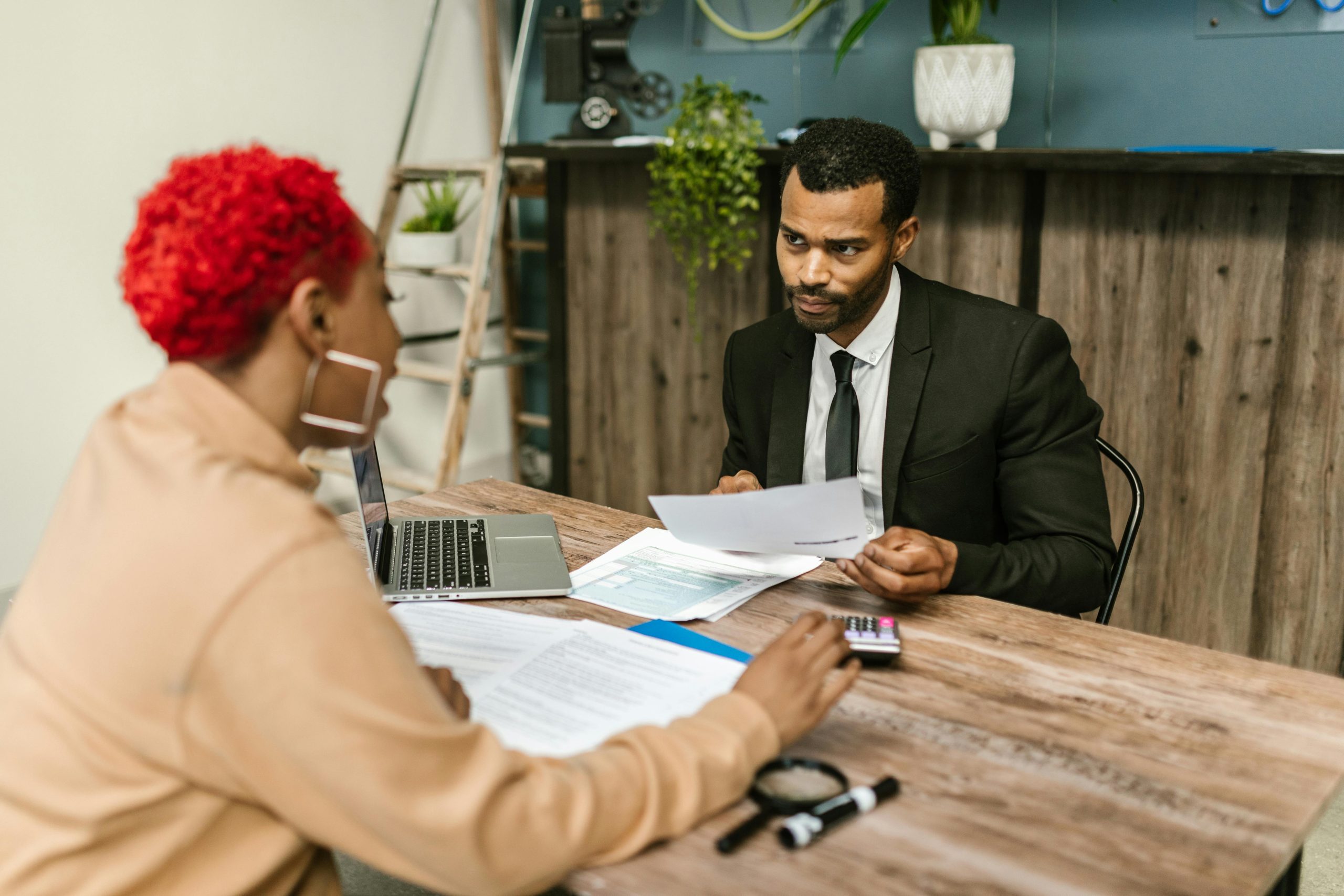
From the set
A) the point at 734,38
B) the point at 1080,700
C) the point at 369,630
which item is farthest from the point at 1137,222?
the point at 369,630

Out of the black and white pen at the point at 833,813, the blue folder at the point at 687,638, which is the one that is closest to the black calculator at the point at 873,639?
the blue folder at the point at 687,638

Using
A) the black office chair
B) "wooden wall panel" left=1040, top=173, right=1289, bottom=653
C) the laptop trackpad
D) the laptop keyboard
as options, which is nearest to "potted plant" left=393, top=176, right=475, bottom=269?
"wooden wall panel" left=1040, top=173, right=1289, bottom=653

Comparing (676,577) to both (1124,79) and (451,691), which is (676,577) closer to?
(451,691)

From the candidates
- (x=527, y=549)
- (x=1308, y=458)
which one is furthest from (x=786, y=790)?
(x=1308, y=458)

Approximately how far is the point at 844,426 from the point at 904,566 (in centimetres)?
50

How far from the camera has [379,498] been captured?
1.65 metres

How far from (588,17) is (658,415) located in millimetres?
1218

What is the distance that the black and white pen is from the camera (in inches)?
35.7

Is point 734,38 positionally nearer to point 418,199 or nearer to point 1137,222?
point 418,199

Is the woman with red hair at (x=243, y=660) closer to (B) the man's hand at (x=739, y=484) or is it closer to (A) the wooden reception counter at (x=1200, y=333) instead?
(B) the man's hand at (x=739, y=484)

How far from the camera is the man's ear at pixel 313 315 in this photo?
0.85m

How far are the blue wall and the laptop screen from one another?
2.06 metres

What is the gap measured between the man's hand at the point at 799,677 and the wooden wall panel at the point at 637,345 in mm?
2121

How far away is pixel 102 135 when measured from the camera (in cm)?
292
